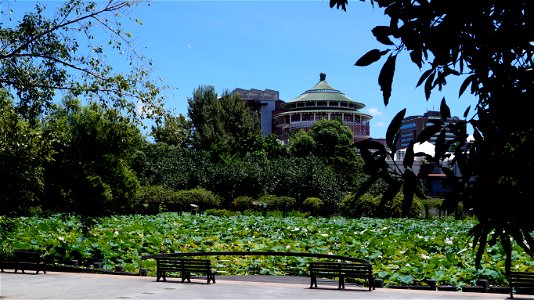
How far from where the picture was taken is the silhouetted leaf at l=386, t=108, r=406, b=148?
2.68m

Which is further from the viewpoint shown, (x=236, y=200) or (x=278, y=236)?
(x=236, y=200)

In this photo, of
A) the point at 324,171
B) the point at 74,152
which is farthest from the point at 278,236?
the point at 324,171

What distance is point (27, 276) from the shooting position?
1681 cm

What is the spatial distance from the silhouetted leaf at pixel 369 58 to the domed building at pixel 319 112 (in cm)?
8583

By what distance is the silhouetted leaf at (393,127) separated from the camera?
268 cm

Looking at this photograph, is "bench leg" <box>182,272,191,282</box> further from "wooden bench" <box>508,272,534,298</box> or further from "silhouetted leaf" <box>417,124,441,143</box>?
A: "silhouetted leaf" <box>417,124,441,143</box>

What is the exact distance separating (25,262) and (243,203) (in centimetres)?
3295

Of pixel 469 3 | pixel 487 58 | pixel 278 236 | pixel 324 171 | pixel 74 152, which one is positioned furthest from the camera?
pixel 324 171

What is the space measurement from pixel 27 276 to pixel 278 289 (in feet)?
22.1

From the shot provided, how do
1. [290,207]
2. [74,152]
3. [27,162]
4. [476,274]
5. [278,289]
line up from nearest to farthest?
[27,162] → [278,289] → [476,274] → [74,152] → [290,207]

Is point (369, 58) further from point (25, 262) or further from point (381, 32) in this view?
point (25, 262)

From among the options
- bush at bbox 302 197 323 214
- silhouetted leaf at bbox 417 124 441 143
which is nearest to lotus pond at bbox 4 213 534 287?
silhouetted leaf at bbox 417 124 441 143

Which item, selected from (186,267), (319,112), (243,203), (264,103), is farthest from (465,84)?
(264,103)

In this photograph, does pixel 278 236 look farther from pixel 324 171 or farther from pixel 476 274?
pixel 324 171
